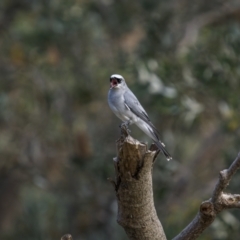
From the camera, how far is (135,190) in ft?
10.9

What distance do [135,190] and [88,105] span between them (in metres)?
7.22

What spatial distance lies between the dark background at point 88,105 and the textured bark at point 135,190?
462 cm

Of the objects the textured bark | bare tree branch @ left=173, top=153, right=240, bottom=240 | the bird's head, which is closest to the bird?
the bird's head

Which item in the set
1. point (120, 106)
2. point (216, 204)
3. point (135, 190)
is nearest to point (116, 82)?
point (120, 106)

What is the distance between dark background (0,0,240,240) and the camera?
8.92m

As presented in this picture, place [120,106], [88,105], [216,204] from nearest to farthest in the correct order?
[216,204]
[120,106]
[88,105]

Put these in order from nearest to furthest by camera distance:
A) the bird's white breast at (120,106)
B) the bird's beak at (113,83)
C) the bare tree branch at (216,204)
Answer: the bare tree branch at (216,204)
the bird's white breast at (120,106)
the bird's beak at (113,83)

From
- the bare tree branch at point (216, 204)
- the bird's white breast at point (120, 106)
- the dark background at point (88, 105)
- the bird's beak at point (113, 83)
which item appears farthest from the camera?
the dark background at point (88, 105)

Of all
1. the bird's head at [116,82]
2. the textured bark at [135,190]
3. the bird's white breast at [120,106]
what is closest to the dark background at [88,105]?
the bird's head at [116,82]

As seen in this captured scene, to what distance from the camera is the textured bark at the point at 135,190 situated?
3.28 metres

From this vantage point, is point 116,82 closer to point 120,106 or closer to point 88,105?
point 120,106

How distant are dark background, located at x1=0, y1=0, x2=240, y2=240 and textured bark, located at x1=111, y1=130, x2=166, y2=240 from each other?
462 cm

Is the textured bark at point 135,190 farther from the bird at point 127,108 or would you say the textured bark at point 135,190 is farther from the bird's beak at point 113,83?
the bird's beak at point 113,83

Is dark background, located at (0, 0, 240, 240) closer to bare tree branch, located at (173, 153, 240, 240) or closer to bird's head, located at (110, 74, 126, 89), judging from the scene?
bird's head, located at (110, 74, 126, 89)
